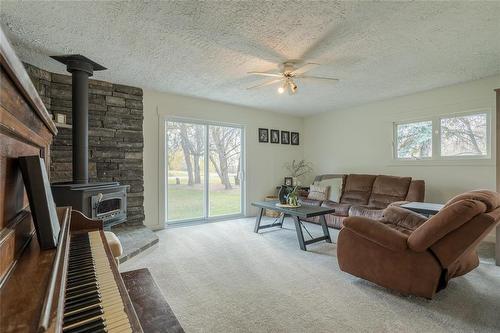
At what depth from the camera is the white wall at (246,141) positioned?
4324 mm

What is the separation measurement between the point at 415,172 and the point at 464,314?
304 centimetres

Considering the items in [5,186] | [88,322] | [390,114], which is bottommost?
[88,322]

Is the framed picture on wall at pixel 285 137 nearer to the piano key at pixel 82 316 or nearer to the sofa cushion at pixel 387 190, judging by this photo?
the sofa cushion at pixel 387 190

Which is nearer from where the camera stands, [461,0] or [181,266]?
[461,0]

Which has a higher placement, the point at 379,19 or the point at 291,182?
the point at 379,19

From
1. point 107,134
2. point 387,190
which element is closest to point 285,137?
point 387,190

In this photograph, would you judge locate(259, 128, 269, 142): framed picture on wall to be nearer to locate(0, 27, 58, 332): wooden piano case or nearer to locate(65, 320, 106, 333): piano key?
locate(0, 27, 58, 332): wooden piano case

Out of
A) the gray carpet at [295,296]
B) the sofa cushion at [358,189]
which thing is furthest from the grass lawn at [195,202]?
the sofa cushion at [358,189]

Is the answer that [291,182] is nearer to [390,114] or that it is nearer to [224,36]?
[390,114]

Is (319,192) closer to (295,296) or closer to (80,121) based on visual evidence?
(295,296)

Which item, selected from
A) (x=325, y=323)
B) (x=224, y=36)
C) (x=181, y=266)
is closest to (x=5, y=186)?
(x=325, y=323)

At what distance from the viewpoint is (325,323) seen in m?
1.84

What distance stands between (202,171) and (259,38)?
10.0 ft

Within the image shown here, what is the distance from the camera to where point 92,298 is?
2.47 ft
